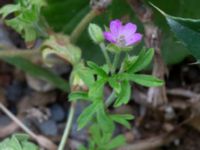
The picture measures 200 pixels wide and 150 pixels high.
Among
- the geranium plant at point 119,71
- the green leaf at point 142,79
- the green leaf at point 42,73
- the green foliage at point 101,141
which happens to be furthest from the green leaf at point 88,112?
the green leaf at point 42,73

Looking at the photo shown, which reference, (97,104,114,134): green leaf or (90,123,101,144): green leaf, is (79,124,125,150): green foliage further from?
(97,104,114,134): green leaf

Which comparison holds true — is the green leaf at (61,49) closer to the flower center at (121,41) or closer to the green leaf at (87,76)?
the green leaf at (87,76)

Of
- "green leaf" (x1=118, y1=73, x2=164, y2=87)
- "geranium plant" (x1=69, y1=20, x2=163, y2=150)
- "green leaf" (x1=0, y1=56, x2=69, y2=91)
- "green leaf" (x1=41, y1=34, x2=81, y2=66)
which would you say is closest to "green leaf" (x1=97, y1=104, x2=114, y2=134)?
"geranium plant" (x1=69, y1=20, x2=163, y2=150)

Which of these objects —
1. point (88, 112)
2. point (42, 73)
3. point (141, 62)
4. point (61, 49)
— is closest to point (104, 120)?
point (88, 112)

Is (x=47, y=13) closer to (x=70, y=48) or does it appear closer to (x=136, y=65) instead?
(x=70, y=48)

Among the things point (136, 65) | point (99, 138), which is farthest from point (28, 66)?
point (136, 65)

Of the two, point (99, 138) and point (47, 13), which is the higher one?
point (47, 13)
